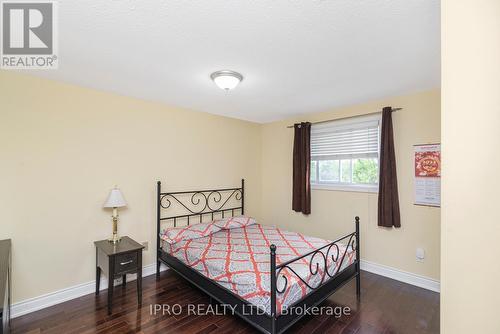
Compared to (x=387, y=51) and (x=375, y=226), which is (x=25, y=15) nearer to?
(x=387, y=51)

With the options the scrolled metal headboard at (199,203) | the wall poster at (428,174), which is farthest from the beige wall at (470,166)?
the scrolled metal headboard at (199,203)

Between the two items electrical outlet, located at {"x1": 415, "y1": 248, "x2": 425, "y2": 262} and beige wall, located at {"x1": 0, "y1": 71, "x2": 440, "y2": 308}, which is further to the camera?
electrical outlet, located at {"x1": 415, "y1": 248, "x2": 425, "y2": 262}

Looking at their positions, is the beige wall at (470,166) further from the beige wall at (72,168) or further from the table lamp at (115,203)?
the beige wall at (72,168)

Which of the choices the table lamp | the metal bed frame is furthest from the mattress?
the table lamp

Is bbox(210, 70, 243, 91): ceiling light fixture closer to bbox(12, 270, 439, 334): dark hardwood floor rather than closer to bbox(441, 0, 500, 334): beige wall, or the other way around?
bbox(441, 0, 500, 334): beige wall

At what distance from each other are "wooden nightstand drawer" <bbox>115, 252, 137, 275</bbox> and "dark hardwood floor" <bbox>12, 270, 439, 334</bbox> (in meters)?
0.40

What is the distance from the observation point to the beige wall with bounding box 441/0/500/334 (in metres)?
0.84

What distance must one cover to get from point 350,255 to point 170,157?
274 cm

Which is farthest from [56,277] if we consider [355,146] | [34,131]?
[355,146]

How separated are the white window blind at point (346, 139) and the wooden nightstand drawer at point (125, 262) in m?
3.05

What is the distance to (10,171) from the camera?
2.27 metres

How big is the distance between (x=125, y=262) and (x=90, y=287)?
73 cm

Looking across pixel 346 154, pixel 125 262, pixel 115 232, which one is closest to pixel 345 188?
pixel 346 154

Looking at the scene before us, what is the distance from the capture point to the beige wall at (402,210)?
2.83 metres
